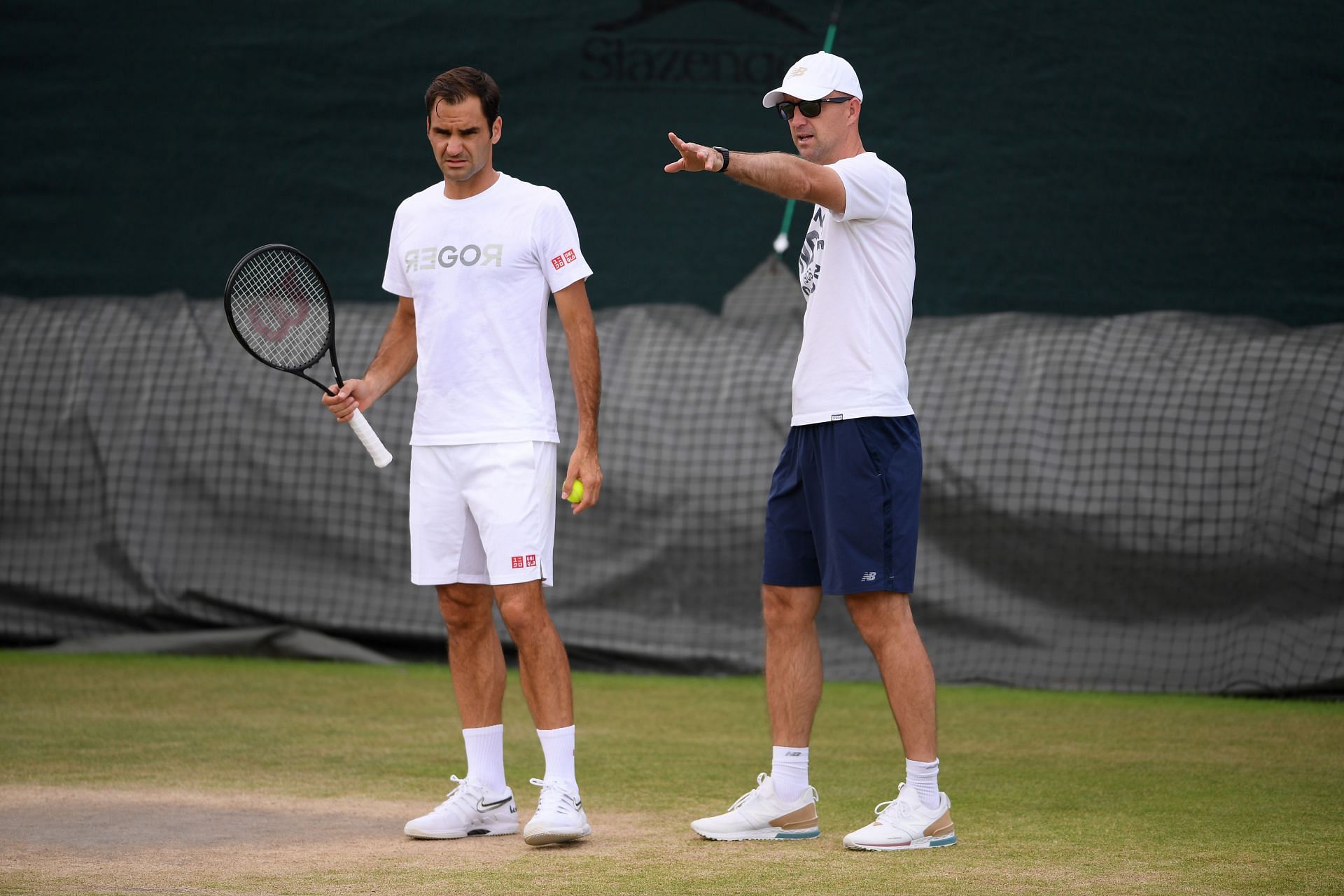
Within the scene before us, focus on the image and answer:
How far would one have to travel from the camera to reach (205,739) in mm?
4918

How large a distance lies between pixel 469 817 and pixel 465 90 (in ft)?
5.12

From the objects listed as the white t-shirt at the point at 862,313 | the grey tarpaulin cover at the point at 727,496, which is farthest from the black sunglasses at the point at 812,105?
the grey tarpaulin cover at the point at 727,496

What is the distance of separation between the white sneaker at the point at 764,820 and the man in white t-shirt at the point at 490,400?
289 mm

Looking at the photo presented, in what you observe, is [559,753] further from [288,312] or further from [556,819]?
[288,312]

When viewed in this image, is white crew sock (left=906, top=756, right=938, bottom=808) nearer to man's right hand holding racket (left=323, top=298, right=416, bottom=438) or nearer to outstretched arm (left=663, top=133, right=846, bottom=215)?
outstretched arm (left=663, top=133, right=846, bottom=215)

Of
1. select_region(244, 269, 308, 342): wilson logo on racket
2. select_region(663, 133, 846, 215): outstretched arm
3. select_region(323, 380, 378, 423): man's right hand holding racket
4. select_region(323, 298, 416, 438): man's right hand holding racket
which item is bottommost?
select_region(323, 380, 378, 423): man's right hand holding racket

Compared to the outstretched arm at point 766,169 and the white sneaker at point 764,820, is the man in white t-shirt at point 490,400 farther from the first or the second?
the outstretched arm at point 766,169

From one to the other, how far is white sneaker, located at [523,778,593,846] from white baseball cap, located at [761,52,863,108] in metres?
1.51

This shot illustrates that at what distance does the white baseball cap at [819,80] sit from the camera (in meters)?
3.56

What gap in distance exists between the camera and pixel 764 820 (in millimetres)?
3592

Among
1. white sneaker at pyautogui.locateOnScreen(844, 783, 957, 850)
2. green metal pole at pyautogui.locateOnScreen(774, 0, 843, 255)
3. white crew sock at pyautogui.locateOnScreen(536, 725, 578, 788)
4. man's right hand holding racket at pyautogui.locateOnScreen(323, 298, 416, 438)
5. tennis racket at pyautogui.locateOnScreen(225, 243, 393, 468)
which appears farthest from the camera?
green metal pole at pyautogui.locateOnScreen(774, 0, 843, 255)

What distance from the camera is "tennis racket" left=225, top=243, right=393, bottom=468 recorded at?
380cm

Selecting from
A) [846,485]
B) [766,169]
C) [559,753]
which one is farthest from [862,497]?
[559,753]

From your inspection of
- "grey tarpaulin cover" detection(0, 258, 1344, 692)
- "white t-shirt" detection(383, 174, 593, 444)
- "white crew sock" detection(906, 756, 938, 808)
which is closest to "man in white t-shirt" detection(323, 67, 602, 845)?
"white t-shirt" detection(383, 174, 593, 444)
